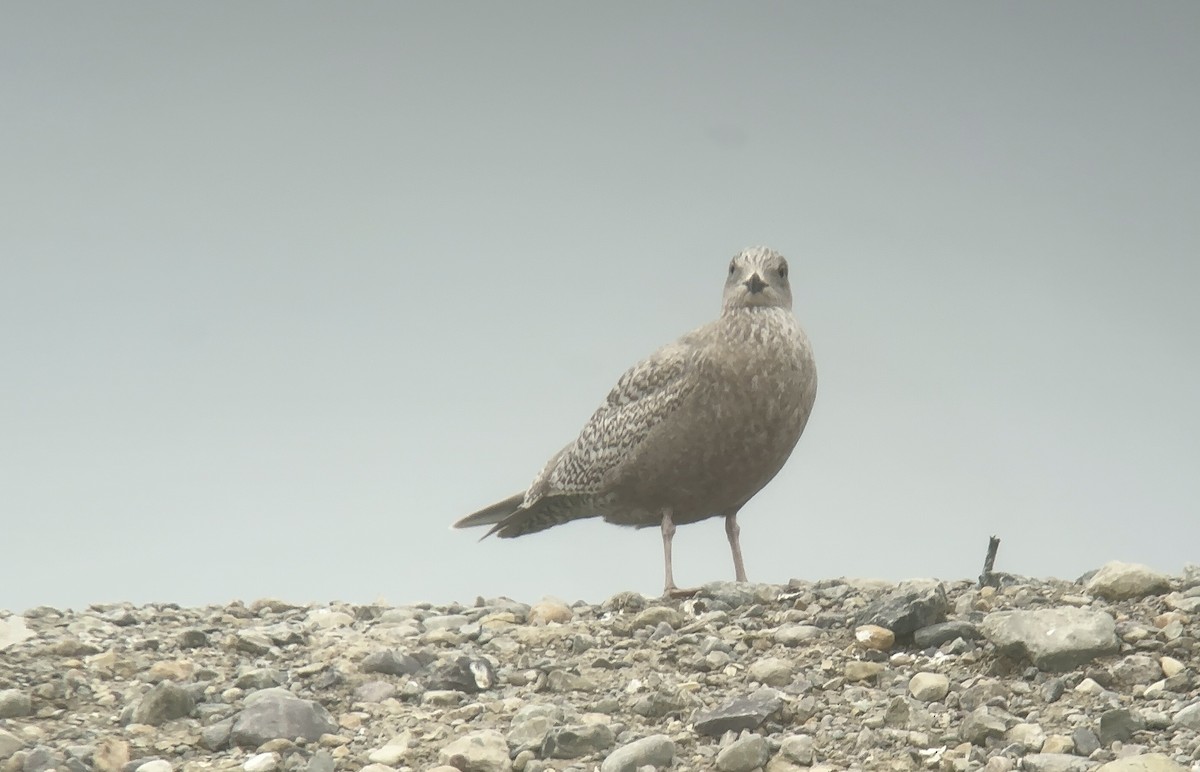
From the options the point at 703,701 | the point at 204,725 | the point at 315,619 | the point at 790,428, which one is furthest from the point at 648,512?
the point at 204,725

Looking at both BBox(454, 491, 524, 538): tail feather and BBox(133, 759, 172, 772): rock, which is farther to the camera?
BBox(454, 491, 524, 538): tail feather

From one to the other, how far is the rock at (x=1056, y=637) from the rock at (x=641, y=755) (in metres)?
1.60

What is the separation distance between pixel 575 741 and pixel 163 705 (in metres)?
1.87

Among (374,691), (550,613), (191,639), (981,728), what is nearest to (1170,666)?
(981,728)

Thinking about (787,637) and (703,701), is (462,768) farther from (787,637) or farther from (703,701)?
(787,637)

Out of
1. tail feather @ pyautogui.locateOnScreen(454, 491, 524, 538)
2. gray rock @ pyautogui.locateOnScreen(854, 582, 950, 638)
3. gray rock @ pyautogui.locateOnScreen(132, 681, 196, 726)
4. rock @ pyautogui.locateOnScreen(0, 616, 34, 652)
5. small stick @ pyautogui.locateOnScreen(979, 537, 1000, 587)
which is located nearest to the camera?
gray rock @ pyautogui.locateOnScreen(132, 681, 196, 726)

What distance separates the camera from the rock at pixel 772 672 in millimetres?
6477

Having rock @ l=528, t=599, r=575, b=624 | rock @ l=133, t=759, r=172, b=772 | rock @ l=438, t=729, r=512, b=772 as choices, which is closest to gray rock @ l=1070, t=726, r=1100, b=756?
rock @ l=438, t=729, r=512, b=772

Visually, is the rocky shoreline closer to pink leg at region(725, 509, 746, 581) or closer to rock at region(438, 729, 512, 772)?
rock at region(438, 729, 512, 772)

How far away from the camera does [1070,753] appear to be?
211 inches

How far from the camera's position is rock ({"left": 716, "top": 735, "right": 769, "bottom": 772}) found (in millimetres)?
5539

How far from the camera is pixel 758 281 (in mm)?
9031

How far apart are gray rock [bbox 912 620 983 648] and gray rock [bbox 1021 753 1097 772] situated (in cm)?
133

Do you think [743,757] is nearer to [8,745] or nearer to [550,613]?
[550,613]
